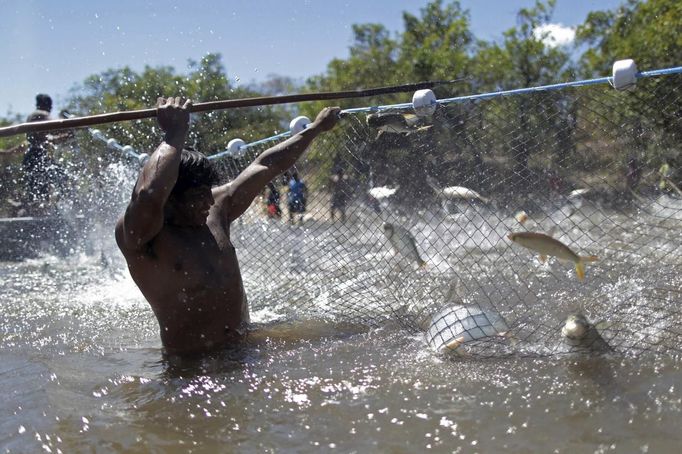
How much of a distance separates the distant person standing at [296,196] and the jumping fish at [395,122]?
1.52m

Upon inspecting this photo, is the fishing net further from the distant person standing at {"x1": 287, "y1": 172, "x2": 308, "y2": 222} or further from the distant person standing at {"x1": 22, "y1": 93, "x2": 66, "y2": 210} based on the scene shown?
the distant person standing at {"x1": 22, "y1": 93, "x2": 66, "y2": 210}

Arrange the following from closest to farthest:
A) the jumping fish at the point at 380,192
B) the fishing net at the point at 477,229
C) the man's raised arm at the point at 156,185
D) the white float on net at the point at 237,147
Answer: the man's raised arm at the point at 156,185
the fishing net at the point at 477,229
the white float on net at the point at 237,147
the jumping fish at the point at 380,192

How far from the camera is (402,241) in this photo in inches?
203

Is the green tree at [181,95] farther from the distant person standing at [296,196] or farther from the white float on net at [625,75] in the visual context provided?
the white float on net at [625,75]

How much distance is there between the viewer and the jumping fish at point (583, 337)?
11.1ft

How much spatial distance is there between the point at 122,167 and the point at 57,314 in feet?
9.24

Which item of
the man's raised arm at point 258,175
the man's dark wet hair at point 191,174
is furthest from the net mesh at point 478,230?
the man's dark wet hair at point 191,174

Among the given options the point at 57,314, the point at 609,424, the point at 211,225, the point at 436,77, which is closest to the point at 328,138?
the point at 211,225

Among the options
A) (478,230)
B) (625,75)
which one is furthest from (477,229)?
(625,75)

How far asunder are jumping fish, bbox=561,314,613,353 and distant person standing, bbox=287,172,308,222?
285 centimetres

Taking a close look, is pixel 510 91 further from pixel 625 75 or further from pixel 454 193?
pixel 454 193

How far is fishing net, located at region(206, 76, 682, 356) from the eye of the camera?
3900 millimetres

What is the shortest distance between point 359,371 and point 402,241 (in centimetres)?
194

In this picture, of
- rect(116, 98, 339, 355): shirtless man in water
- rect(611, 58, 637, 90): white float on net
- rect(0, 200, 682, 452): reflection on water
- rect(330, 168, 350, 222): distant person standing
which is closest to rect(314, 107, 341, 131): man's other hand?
rect(116, 98, 339, 355): shirtless man in water
